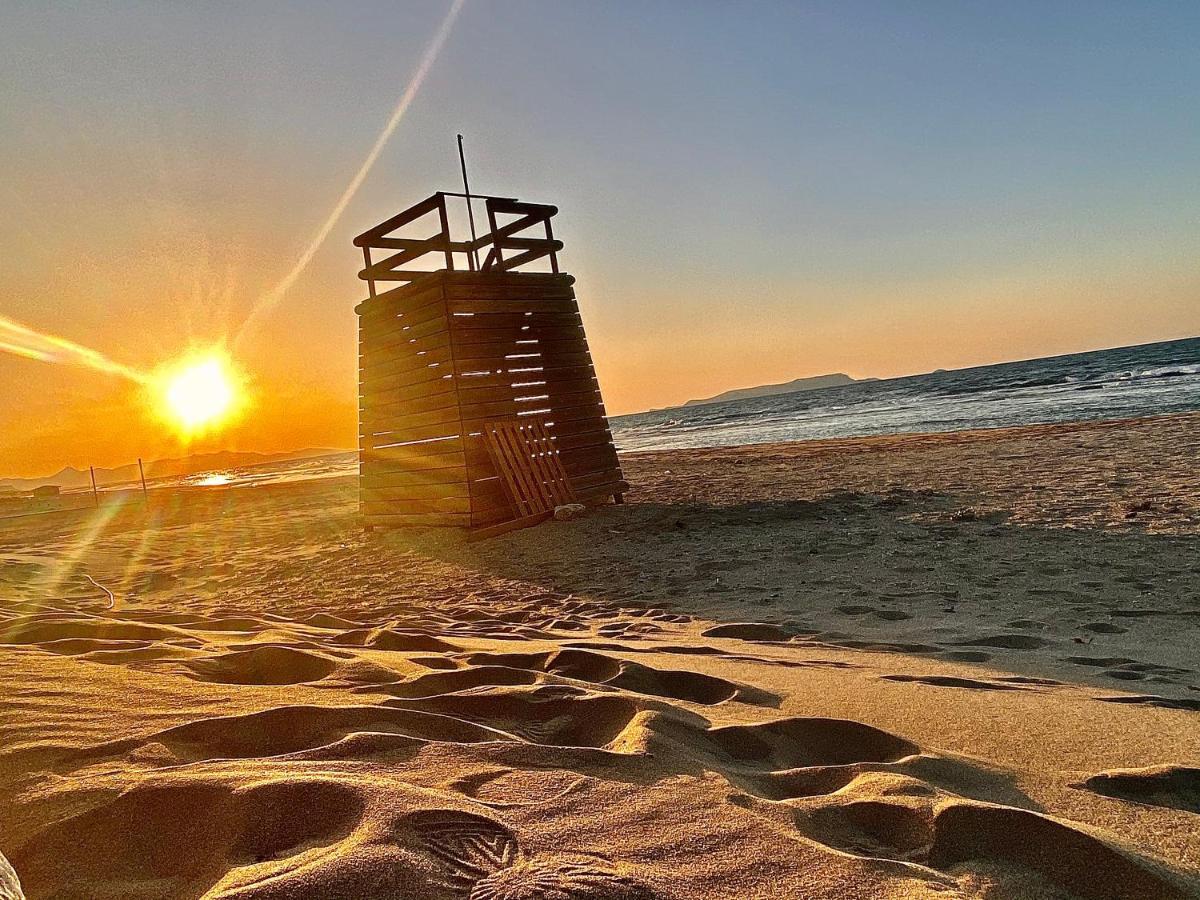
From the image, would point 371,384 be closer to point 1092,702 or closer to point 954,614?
point 954,614

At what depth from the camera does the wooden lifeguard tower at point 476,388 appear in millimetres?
8914

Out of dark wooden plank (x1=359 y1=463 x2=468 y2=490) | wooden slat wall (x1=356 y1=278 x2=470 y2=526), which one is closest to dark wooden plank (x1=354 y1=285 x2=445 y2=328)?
wooden slat wall (x1=356 y1=278 x2=470 y2=526)

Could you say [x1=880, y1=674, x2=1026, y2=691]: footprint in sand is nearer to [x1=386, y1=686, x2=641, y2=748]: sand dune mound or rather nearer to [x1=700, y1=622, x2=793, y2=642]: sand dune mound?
[x1=700, y1=622, x2=793, y2=642]: sand dune mound

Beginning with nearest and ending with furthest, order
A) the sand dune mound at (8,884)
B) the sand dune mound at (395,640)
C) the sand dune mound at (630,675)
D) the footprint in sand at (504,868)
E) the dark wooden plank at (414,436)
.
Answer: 1. the sand dune mound at (8,884)
2. the footprint in sand at (504,868)
3. the sand dune mound at (630,675)
4. the sand dune mound at (395,640)
5. the dark wooden plank at (414,436)

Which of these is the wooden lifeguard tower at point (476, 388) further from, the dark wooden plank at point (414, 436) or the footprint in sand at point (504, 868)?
the footprint in sand at point (504, 868)

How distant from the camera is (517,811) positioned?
1590 mm

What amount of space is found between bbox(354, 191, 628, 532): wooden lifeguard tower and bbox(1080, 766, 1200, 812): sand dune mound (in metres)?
7.28

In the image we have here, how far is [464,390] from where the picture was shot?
8.87m

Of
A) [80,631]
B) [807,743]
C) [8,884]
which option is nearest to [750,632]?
[807,743]

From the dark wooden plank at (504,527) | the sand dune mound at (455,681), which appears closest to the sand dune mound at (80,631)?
the sand dune mound at (455,681)

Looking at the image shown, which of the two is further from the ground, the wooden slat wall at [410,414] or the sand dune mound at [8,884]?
the wooden slat wall at [410,414]

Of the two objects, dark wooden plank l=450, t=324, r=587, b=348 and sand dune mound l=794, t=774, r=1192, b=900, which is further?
dark wooden plank l=450, t=324, r=587, b=348

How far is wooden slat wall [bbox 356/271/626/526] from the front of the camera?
8.90 m

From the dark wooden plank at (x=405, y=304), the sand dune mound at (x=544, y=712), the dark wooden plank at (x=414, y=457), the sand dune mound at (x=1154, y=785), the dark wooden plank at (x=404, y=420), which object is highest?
the dark wooden plank at (x=405, y=304)
